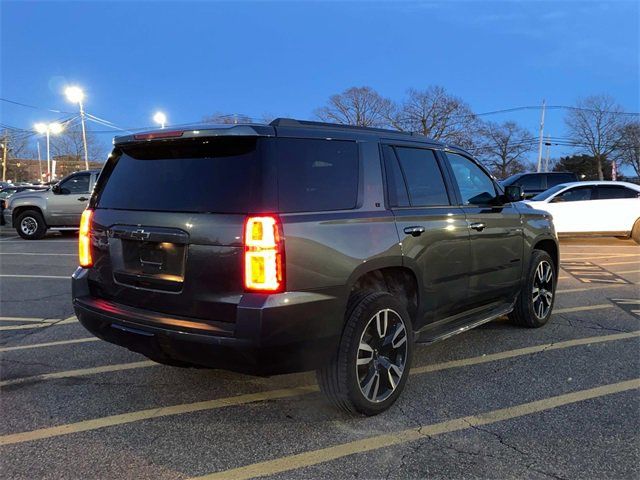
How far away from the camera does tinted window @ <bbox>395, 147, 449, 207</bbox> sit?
156 inches

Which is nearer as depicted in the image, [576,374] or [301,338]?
[301,338]

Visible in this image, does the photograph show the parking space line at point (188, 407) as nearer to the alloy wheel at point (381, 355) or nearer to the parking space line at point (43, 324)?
the alloy wheel at point (381, 355)

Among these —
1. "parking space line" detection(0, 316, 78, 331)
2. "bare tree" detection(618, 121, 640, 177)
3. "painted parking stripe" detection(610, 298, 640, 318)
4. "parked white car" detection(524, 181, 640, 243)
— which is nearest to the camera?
"parking space line" detection(0, 316, 78, 331)

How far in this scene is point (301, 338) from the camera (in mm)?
2980

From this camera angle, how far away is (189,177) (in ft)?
10.7

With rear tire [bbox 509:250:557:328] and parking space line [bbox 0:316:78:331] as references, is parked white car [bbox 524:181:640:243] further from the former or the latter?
parking space line [bbox 0:316:78:331]

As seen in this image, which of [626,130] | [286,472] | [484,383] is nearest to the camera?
[286,472]

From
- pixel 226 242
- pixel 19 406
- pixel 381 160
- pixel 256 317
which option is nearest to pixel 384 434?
pixel 256 317

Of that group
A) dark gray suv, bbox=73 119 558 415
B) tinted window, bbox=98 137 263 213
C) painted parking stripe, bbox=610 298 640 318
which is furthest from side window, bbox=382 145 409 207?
painted parking stripe, bbox=610 298 640 318

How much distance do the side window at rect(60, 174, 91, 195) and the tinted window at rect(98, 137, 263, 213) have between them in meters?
12.0

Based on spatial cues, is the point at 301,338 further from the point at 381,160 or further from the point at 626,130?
the point at 626,130

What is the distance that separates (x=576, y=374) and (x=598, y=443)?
1177mm

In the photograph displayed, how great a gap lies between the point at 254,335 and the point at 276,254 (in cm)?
45

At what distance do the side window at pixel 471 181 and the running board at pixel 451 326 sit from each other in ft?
3.21
